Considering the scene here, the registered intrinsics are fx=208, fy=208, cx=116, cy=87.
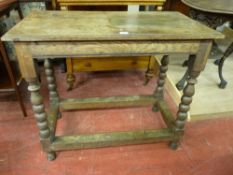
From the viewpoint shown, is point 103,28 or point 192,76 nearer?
point 103,28

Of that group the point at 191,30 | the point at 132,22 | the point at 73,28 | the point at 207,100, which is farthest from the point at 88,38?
the point at 207,100

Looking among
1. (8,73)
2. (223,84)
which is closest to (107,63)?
(8,73)

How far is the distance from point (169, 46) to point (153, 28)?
120mm

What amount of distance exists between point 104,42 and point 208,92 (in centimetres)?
126

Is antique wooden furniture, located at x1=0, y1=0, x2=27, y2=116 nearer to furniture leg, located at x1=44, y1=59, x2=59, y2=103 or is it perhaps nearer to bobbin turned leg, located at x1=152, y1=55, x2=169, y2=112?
furniture leg, located at x1=44, y1=59, x2=59, y2=103

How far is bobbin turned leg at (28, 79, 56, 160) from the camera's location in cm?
101

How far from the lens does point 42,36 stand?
2.83 ft

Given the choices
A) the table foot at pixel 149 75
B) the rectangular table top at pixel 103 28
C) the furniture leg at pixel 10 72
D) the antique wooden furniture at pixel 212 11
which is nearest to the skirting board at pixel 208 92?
the table foot at pixel 149 75

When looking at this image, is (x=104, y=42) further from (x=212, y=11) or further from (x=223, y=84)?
(x=223, y=84)

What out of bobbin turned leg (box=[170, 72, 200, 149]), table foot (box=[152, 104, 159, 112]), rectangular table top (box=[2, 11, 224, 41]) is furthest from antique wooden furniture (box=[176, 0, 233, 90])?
table foot (box=[152, 104, 159, 112])

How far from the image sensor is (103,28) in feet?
3.26

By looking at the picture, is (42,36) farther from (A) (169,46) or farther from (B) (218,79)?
(B) (218,79)

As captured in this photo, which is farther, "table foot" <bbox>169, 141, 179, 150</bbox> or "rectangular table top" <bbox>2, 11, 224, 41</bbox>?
"table foot" <bbox>169, 141, 179, 150</bbox>

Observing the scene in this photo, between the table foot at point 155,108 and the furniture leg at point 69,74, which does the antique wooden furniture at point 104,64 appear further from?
the table foot at point 155,108
